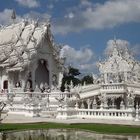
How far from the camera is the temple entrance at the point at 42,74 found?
39719mm

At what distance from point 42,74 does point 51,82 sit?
3.98ft

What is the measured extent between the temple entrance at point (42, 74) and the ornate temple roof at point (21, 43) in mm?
1698

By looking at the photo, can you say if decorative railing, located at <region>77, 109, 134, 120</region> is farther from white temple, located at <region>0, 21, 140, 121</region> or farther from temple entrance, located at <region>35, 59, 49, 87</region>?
temple entrance, located at <region>35, 59, 49, 87</region>

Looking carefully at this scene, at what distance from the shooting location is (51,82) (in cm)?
4038

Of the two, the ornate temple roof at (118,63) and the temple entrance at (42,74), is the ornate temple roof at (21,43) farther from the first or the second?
the ornate temple roof at (118,63)

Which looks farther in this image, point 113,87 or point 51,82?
point 51,82

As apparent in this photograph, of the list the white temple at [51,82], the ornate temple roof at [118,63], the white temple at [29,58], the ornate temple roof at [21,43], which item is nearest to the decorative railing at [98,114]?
the white temple at [51,82]

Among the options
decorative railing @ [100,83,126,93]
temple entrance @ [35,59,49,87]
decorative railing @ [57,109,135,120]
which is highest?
temple entrance @ [35,59,49,87]

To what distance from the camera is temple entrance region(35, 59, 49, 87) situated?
3972 cm

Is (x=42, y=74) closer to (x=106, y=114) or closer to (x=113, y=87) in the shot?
(x=113, y=87)

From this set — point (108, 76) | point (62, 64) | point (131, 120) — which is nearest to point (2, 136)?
point (131, 120)

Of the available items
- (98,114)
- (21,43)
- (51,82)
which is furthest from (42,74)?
(98,114)

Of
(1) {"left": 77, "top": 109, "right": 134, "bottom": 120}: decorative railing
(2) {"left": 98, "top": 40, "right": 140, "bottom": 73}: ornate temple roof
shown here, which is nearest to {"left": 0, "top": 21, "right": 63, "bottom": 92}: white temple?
(2) {"left": 98, "top": 40, "right": 140, "bottom": 73}: ornate temple roof

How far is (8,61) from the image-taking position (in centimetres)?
3781
